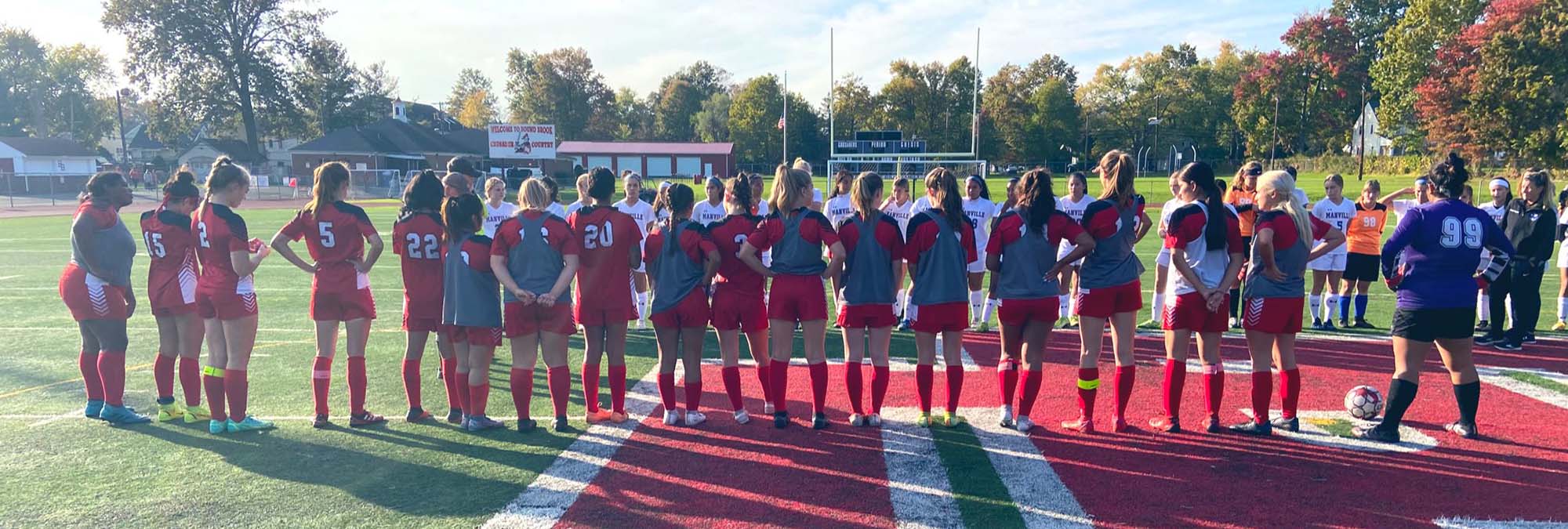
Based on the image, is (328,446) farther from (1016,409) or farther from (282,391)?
(1016,409)

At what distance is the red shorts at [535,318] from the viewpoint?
5.25 m

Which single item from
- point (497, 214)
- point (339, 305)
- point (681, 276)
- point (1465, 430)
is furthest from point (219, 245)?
Result: point (1465, 430)

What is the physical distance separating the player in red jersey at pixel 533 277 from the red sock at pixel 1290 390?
478 cm

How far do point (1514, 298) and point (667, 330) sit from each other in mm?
8621

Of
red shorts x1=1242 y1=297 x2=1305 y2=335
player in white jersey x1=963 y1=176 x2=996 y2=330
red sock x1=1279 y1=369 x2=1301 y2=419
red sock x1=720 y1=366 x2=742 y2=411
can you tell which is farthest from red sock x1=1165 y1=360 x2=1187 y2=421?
player in white jersey x1=963 y1=176 x2=996 y2=330

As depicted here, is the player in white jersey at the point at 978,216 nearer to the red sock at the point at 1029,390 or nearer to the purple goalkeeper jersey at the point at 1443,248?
the red sock at the point at 1029,390

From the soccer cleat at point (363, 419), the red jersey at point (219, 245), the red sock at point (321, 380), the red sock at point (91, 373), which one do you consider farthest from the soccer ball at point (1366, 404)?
the red sock at point (91, 373)

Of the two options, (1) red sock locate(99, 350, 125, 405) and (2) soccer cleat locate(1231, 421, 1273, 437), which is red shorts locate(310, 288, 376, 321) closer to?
(1) red sock locate(99, 350, 125, 405)

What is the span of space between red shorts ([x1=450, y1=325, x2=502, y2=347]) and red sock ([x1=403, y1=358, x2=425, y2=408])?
608 mm

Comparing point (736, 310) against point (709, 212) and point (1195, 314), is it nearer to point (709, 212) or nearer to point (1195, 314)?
point (1195, 314)

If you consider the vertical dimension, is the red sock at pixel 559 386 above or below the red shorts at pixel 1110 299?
below

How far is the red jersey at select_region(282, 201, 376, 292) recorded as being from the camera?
17.4ft

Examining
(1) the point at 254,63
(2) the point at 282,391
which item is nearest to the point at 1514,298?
(2) the point at 282,391

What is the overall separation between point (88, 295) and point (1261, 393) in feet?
26.0
